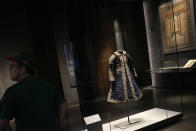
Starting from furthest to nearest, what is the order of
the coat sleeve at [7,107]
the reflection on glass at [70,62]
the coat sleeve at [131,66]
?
1. the coat sleeve at [131,66]
2. the reflection on glass at [70,62]
3. the coat sleeve at [7,107]

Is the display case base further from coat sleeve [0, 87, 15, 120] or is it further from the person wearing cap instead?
coat sleeve [0, 87, 15, 120]

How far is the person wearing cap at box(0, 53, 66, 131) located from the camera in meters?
1.31

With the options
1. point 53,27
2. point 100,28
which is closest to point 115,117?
point 100,28

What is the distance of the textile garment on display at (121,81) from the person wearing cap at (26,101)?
1929mm

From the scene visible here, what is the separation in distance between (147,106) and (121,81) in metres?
1.46

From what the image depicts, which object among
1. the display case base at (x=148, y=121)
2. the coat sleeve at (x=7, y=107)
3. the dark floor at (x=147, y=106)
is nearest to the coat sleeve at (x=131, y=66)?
the dark floor at (x=147, y=106)

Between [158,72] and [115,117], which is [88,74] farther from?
[158,72]

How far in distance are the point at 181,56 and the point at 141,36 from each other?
121 centimetres

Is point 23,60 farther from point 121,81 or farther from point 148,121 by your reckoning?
point 148,121

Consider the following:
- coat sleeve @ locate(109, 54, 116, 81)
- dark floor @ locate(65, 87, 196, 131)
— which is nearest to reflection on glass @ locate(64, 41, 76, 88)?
dark floor @ locate(65, 87, 196, 131)

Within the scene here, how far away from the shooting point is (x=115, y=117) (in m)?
3.94

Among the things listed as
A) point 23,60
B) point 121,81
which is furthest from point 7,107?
point 121,81

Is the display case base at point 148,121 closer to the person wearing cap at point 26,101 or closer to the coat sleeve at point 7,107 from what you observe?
the person wearing cap at point 26,101

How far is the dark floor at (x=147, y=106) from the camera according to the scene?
11.9 ft
